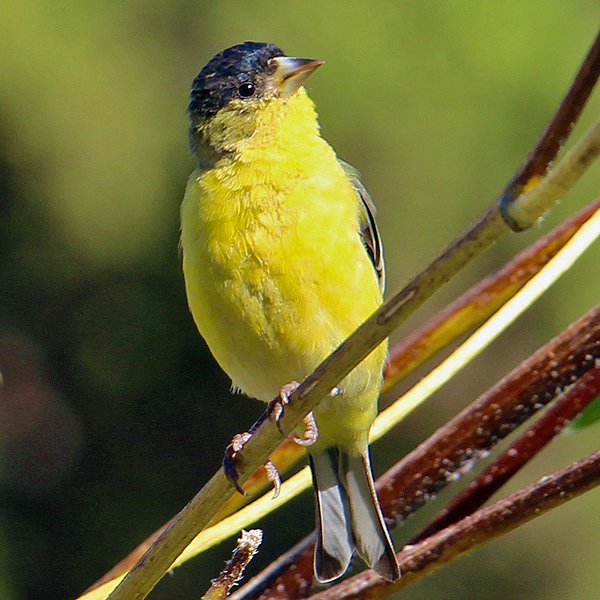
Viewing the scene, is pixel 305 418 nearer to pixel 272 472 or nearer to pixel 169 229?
pixel 272 472

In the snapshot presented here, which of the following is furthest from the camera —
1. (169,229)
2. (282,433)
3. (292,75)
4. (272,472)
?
(169,229)

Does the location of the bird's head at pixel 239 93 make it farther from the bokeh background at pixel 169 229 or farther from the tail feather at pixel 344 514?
the bokeh background at pixel 169 229

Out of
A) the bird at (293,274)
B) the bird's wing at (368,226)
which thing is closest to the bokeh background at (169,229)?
the bird's wing at (368,226)

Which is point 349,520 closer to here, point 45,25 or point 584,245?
point 584,245

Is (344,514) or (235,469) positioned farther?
(344,514)

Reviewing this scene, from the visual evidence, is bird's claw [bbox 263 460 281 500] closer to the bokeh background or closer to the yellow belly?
the yellow belly

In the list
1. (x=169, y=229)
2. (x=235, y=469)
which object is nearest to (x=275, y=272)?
(x=235, y=469)
